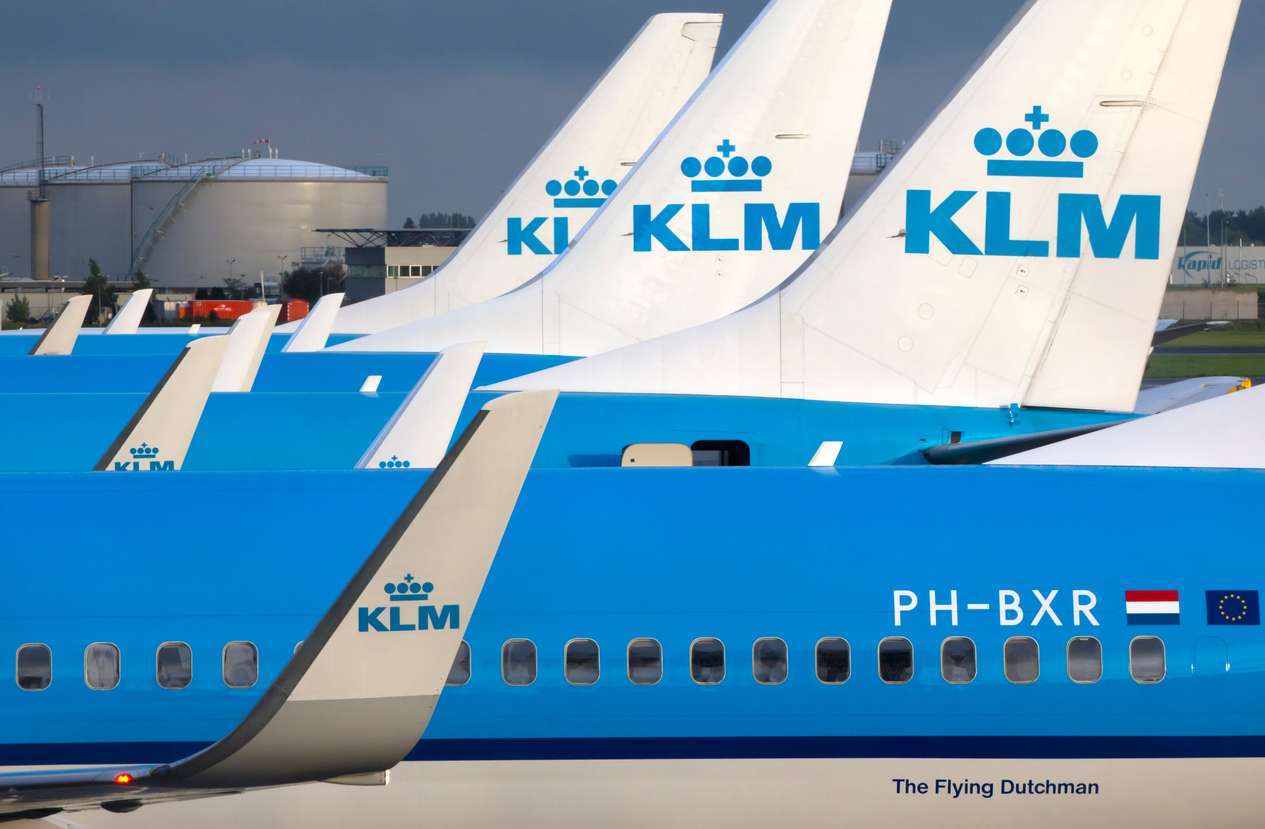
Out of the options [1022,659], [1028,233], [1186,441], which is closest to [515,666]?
[1022,659]

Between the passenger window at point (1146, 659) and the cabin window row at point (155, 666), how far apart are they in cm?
477

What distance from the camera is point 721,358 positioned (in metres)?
13.5

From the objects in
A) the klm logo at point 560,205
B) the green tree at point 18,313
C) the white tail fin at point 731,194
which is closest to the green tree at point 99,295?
the green tree at point 18,313

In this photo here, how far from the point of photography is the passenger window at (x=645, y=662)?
7191 mm

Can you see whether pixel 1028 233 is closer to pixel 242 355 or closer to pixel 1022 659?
pixel 1022 659

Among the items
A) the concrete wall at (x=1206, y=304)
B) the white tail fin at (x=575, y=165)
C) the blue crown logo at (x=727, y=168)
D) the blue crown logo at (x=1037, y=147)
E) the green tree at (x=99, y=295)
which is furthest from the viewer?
the green tree at (x=99, y=295)

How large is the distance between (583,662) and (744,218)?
11.7 meters

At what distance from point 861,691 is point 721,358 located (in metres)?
6.68

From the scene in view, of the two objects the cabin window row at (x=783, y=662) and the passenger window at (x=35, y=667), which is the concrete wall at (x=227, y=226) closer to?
the passenger window at (x=35, y=667)

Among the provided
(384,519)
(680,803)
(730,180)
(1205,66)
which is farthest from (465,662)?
(730,180)

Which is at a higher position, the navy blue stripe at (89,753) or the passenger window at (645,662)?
the passenger window at (645,662)

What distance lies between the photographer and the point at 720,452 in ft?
42.1

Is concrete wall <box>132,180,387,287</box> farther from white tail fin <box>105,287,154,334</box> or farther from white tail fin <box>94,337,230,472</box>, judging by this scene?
white tail fin <box>94,337,230,472</box>

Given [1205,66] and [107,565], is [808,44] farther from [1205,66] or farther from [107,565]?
[107,565]
